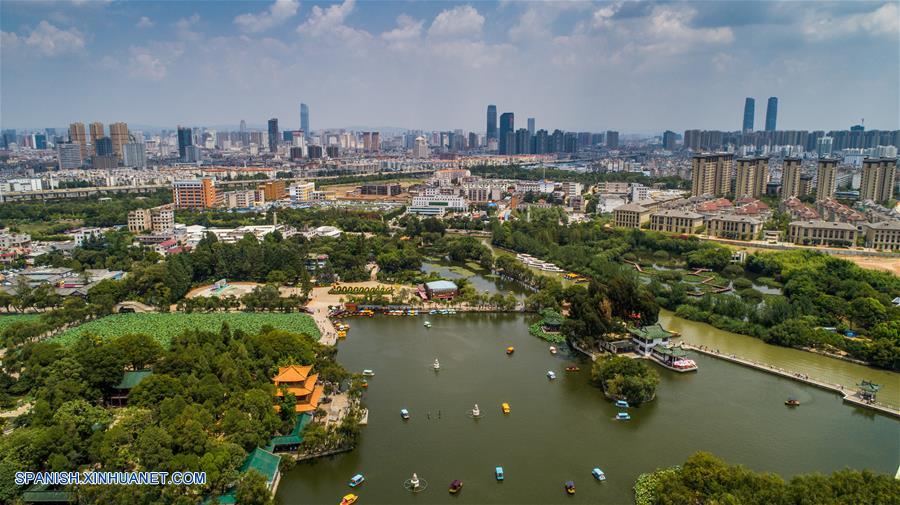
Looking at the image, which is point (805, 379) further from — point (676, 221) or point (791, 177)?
point (791, 177)

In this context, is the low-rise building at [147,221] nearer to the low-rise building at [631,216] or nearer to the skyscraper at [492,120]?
the low-rise building at [631,216]

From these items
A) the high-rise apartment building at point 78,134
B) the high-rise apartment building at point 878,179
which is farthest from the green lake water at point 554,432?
the high-rise apartment building at point 78,134

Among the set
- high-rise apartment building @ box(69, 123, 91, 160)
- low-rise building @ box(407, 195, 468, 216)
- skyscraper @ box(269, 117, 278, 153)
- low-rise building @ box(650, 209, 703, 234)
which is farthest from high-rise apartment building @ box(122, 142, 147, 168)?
low-rise building @ box(650, 209, 703, 234)

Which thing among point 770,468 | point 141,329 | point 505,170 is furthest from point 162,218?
point 505,170

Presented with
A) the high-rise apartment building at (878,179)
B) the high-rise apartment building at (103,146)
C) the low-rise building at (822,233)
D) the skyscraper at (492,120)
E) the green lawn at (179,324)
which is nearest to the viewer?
the green lawn at (179,324)

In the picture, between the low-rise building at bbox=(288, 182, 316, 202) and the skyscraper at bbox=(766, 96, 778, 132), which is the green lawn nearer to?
the low-rise building at bbox=(288, 182, 316, 202)

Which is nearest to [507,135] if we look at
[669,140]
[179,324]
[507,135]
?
[507,135]

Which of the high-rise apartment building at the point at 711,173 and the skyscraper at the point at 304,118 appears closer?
the high-rise apartment building at the point at 711,173
